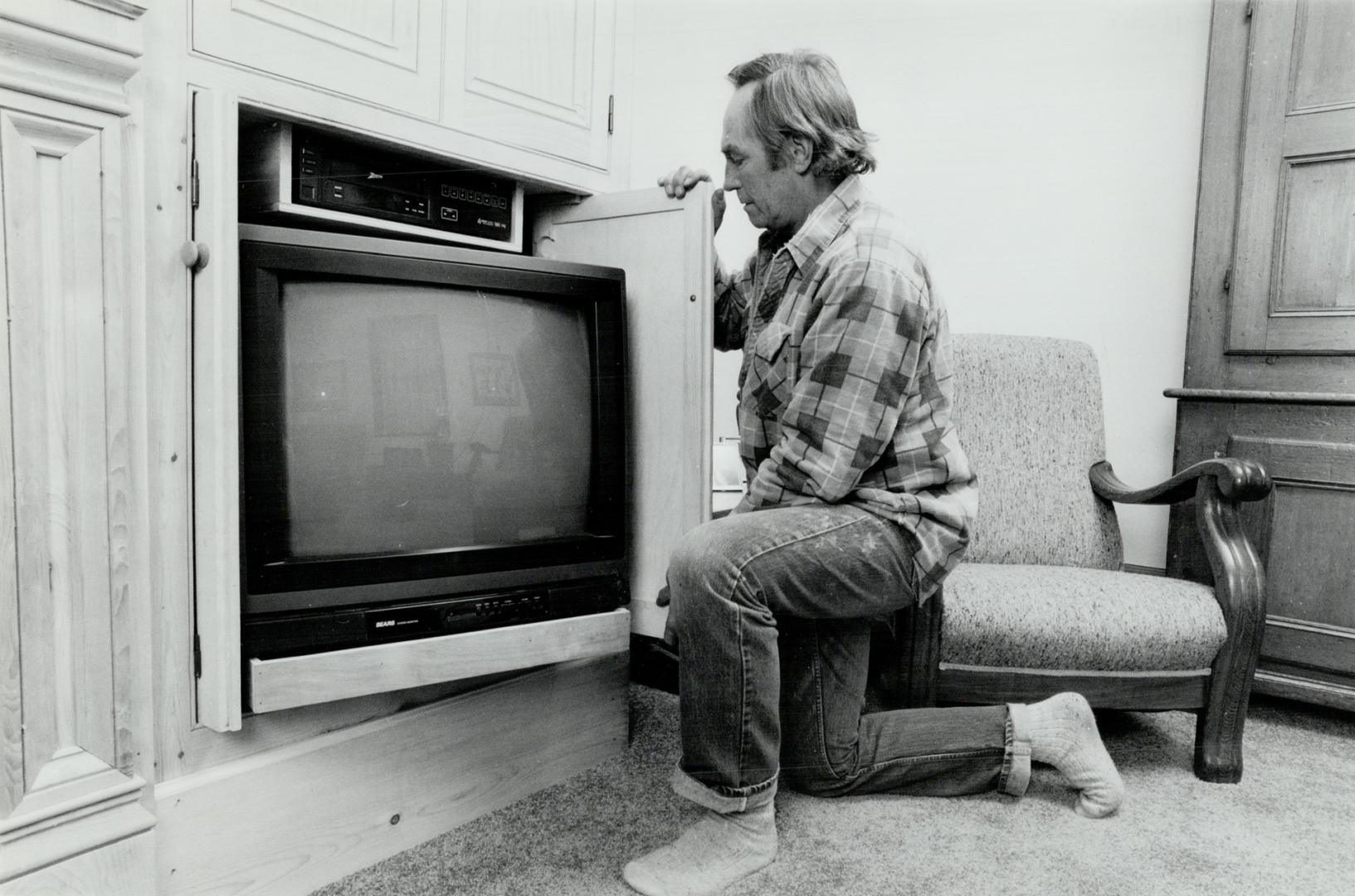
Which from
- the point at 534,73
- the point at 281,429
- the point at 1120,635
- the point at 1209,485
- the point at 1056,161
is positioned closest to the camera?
the point at 281,429

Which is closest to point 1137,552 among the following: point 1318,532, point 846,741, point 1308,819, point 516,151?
point 1318,532

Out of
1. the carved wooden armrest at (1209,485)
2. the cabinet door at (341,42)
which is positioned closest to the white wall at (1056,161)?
the carved wooden armrest at (1209,485)

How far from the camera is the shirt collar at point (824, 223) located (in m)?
1.44

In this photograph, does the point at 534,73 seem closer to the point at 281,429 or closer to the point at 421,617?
the point at 281,429

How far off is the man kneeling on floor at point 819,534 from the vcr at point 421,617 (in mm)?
158

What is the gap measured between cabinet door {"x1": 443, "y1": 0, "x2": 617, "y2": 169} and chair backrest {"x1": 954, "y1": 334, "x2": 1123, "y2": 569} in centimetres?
97

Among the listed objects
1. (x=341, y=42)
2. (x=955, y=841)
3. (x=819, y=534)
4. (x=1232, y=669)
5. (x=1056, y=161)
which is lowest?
(x=955, y=841)

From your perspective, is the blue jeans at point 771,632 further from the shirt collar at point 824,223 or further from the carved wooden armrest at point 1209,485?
the carved wooden armrest at point 1209,485

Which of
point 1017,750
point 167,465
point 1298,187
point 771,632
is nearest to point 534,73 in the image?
point 167,465

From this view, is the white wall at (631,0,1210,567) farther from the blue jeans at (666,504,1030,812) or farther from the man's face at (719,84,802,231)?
the blue jeans at (666,504,1030,812)

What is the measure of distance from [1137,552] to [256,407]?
2.02 meters

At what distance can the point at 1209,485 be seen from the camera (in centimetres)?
178

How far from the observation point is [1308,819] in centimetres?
155

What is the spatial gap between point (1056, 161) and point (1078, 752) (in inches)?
57.2
